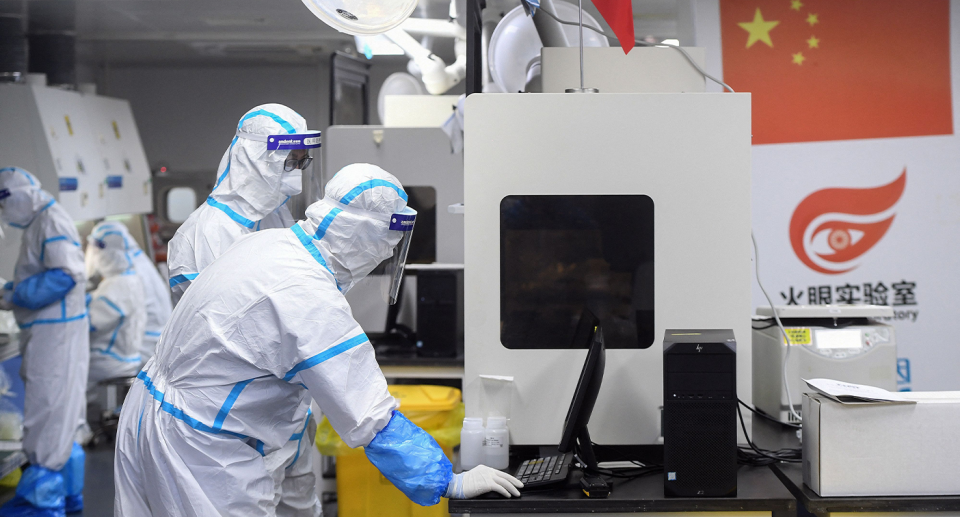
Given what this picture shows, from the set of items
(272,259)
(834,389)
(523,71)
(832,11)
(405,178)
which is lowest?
(834,389)

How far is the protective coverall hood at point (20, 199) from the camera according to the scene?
3.47m

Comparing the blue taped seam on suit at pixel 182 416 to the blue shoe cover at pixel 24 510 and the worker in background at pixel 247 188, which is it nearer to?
the worker in background at pixel 247 188

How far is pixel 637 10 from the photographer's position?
5.17 metres

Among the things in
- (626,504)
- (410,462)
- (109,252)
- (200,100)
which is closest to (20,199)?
(109,252)

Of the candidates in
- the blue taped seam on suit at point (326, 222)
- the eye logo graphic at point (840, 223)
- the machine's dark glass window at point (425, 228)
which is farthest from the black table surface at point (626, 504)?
the eye logo graphic at point (840, 223)

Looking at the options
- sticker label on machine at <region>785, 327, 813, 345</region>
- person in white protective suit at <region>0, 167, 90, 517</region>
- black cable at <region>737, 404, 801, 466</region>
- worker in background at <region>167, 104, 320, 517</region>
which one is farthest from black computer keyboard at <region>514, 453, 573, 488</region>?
person in white protective suit at <region>0, 167, 90, 517</region>

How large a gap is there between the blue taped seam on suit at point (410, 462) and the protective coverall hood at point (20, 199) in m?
2.82

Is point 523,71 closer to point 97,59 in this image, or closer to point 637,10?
point 637,10

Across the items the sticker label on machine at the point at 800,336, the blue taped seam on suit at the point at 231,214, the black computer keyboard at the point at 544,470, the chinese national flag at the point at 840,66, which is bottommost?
the black computer keyboard at the point at 544,470

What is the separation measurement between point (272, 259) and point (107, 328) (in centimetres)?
343

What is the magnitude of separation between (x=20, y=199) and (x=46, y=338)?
676 mm

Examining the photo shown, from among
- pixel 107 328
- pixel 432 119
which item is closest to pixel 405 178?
pixel 432 119

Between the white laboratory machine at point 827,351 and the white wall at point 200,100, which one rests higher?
the white wall at point 200,100

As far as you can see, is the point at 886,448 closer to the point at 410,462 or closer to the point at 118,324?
the point at 410,462
